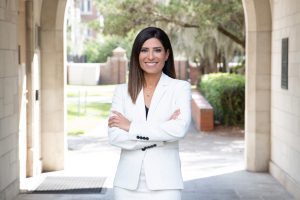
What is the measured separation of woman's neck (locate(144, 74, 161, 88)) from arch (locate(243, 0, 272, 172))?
18.9 feet

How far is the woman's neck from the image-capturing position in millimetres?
3066

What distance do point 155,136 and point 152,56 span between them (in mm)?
419

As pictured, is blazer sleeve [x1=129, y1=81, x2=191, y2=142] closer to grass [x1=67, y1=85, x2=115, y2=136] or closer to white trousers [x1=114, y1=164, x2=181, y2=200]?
white trousers [x1=114, y1=164, x2=181, y2=200]

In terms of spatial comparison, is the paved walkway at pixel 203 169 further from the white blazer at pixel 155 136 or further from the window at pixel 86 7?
the window at pixel 86 7

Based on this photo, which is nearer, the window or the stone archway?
the stone archway

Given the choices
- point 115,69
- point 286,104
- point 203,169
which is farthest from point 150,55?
point 115,69

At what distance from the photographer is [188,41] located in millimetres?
19719

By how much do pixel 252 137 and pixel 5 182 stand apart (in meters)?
4.00

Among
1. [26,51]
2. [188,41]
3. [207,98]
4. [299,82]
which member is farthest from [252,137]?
[188,41]

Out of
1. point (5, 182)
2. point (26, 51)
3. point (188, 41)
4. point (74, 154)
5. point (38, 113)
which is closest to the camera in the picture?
point (5, 182)

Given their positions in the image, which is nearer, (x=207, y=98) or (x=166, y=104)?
(x=166, y=104)

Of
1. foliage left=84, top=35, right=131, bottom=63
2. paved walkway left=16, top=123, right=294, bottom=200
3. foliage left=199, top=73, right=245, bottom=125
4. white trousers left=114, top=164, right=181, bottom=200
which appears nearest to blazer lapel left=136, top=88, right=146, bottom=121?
white trousers left=114, top=164, right=181, bottom=200

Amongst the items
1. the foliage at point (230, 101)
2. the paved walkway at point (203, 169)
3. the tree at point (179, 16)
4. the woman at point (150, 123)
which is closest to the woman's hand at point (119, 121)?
the woman at point (150, 123)

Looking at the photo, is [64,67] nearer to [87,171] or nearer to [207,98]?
[87,171]
